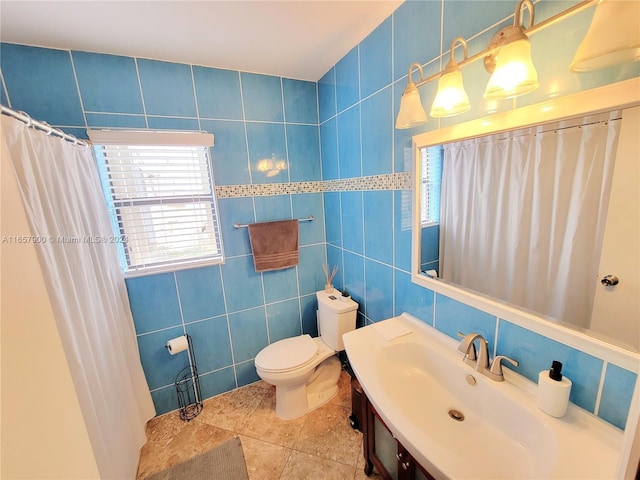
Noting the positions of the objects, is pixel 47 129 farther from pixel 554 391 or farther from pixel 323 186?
pixel 554 391

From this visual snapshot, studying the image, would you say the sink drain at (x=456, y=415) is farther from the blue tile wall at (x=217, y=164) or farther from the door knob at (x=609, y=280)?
the blue tile wall at (x=217, y=164)

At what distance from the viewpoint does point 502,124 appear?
88 cm

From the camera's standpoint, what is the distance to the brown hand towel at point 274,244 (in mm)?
1926

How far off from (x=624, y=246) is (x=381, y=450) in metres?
1.24

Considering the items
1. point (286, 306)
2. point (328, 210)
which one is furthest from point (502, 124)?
point (286, 306)

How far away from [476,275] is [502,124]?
23.2 inches

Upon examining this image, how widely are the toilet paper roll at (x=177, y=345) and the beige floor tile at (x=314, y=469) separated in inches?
38.1

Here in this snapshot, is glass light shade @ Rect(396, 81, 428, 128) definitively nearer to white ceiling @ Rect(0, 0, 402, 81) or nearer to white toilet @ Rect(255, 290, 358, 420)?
white ceiling @ Rect(0, 0, 402, 81)

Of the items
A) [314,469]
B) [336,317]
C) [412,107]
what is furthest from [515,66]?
[314,469]

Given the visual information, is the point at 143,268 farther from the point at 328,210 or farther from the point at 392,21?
the point at 392,21

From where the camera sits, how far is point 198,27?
1.28m

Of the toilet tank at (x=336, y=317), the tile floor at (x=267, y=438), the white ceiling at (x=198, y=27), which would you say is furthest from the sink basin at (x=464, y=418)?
the white ceiling at (x=198, y=27)

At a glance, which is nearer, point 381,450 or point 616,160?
point 616,160

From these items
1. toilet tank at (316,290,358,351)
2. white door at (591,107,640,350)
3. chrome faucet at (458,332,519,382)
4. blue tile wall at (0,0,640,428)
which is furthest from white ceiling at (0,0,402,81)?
toilet tank at (316,290,358,351)
